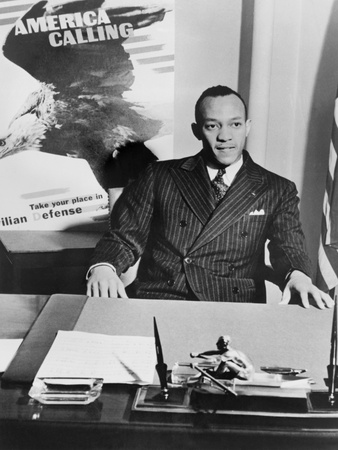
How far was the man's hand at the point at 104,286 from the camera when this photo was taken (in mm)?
1660

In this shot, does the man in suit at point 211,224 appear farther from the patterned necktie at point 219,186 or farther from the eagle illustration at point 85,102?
the eagle illustration at point 85,102

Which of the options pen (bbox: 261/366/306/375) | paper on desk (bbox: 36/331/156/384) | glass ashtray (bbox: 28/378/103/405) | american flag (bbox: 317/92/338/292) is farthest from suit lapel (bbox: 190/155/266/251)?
glass ashtray (bbox: 28/378/103/405)

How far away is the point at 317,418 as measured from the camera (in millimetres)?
954

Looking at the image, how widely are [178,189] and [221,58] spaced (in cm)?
55

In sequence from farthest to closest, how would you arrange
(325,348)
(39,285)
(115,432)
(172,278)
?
(39,285), (172,278), (325,348), (115,432)

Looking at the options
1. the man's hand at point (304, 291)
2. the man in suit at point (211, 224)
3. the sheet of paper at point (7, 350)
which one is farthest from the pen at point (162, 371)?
the man in suit at point (211, 224)

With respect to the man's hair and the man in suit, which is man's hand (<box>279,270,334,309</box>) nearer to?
the man in suit

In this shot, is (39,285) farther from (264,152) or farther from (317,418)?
(317,418)

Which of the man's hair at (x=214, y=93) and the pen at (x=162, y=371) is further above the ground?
the man's hair at (x=214, y=93)

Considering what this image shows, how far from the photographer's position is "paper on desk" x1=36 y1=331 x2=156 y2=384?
1.08 m

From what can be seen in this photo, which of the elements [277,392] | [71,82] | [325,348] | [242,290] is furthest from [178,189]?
[277,392]

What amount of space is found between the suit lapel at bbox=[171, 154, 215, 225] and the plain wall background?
22cm

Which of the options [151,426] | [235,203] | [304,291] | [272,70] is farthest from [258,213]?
[151,426]

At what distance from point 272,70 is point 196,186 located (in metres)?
0.56
